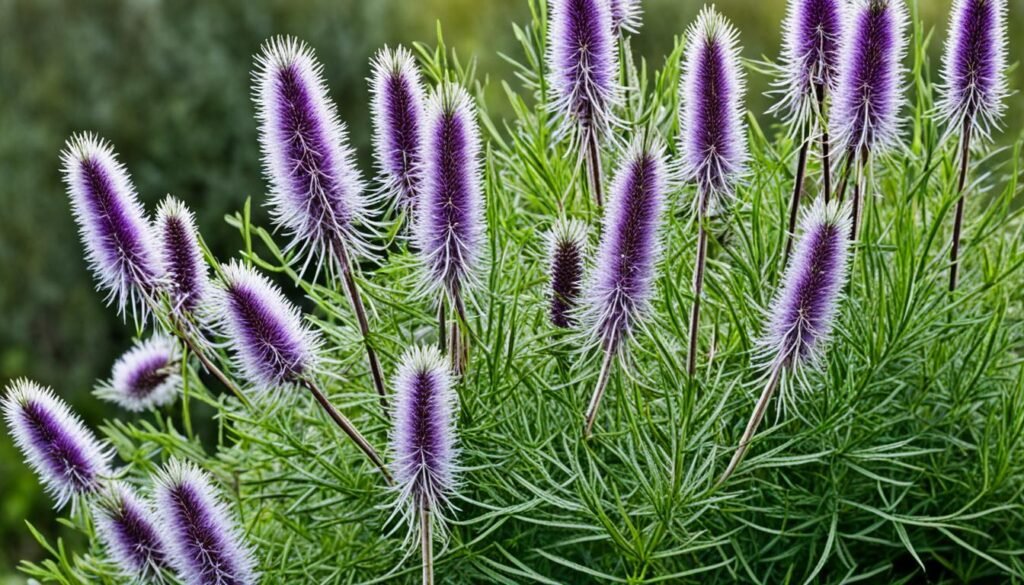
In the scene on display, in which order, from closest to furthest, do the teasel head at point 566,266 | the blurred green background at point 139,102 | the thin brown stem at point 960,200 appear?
the teasel head at point 566,266 < the thin brown stem at point 960,200 < the blurred green background at point 139,102

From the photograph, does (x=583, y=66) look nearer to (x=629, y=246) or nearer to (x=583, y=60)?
(x=583, y=60)

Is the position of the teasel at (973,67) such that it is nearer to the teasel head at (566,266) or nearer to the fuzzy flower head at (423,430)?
the teasel head at (566,266)

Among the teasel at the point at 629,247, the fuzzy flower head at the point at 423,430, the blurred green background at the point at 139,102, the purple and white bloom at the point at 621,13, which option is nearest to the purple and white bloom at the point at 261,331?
the fuzzy flower head at the point at 423,430

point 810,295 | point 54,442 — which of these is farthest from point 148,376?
point 810,295

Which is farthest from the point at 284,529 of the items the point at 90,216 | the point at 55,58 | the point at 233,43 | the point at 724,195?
the point at 55,58

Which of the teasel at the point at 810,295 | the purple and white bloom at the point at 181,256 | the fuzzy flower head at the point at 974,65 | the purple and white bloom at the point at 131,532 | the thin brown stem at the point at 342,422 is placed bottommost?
the purple and white bloom at the point at 131,532

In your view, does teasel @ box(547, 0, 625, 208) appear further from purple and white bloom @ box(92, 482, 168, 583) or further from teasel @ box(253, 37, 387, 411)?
purple and white bloom @ box(92, 482, 168, 583)
